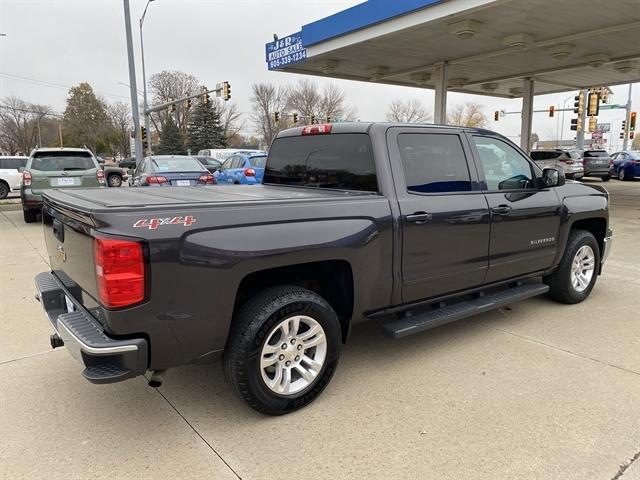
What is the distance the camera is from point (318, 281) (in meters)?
3.38

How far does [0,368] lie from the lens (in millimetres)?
3676

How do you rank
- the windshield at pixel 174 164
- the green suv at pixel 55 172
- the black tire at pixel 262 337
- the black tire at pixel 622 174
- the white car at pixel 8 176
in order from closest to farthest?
the black tire at pixel 262 337
the green suv at pixel 55 172
the windshield at pixel 174 164
the white car at pixel 8 176
the black tire at pixel 622 174

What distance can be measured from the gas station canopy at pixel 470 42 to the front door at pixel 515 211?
7.43 meters

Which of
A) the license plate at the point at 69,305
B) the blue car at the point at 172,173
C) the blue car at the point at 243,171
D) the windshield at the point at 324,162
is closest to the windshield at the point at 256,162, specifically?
the blue car at the point at 243,171

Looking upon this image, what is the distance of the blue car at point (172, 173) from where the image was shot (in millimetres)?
10594

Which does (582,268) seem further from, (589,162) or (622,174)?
(622,174)

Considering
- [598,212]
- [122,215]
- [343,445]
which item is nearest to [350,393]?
[343,445]

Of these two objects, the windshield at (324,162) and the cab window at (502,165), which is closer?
the windshield at (324,162)

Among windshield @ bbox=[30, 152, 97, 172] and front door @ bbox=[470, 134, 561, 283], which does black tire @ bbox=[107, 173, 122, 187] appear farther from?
front door @ bbox=[470, 134, 561, 283]

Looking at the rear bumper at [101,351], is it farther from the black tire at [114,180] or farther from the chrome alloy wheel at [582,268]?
the black tire at [114,180]

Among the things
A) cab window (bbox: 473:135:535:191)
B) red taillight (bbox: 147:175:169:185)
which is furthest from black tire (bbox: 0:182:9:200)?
cab window (bbox: 473:135:535:191)

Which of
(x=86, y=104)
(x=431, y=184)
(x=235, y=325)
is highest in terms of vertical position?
(x=86, y=104)

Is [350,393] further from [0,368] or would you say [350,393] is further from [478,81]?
[478,81]

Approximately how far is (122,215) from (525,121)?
2210cm
